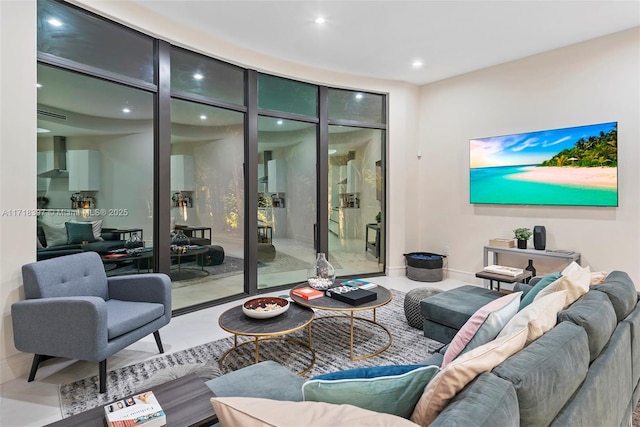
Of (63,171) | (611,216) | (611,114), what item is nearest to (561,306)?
(611,216)

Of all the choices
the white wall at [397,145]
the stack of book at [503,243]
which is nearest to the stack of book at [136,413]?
the white wall at [397,145]

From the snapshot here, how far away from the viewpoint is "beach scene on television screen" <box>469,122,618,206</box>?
381cm

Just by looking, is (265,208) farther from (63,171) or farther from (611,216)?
(611,216)

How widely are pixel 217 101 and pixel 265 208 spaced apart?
1.45 meters

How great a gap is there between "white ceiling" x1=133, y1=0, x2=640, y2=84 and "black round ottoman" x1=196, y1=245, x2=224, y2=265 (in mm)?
2440

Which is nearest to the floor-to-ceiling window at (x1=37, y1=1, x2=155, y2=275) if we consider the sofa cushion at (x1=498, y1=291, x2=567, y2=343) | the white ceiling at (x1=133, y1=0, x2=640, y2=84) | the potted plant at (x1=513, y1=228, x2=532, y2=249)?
the white ceiling at (x1=133, y1=0, x2=640, y2=84)

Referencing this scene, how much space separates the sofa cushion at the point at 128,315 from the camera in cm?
234

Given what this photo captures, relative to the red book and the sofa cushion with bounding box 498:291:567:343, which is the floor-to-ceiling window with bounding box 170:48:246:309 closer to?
the red book

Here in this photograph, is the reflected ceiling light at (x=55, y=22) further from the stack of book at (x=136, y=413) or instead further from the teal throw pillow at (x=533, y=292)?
the teal throw pillow at (x=533, y=292)

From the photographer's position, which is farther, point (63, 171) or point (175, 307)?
point (175, 307)

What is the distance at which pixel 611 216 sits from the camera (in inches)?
150

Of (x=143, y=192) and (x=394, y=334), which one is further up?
(x=143, y=192)

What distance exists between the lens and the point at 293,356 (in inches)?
109

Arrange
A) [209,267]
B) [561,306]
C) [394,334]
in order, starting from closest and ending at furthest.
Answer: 1. [561,306]
2. [394,334]
3. [209,267]
